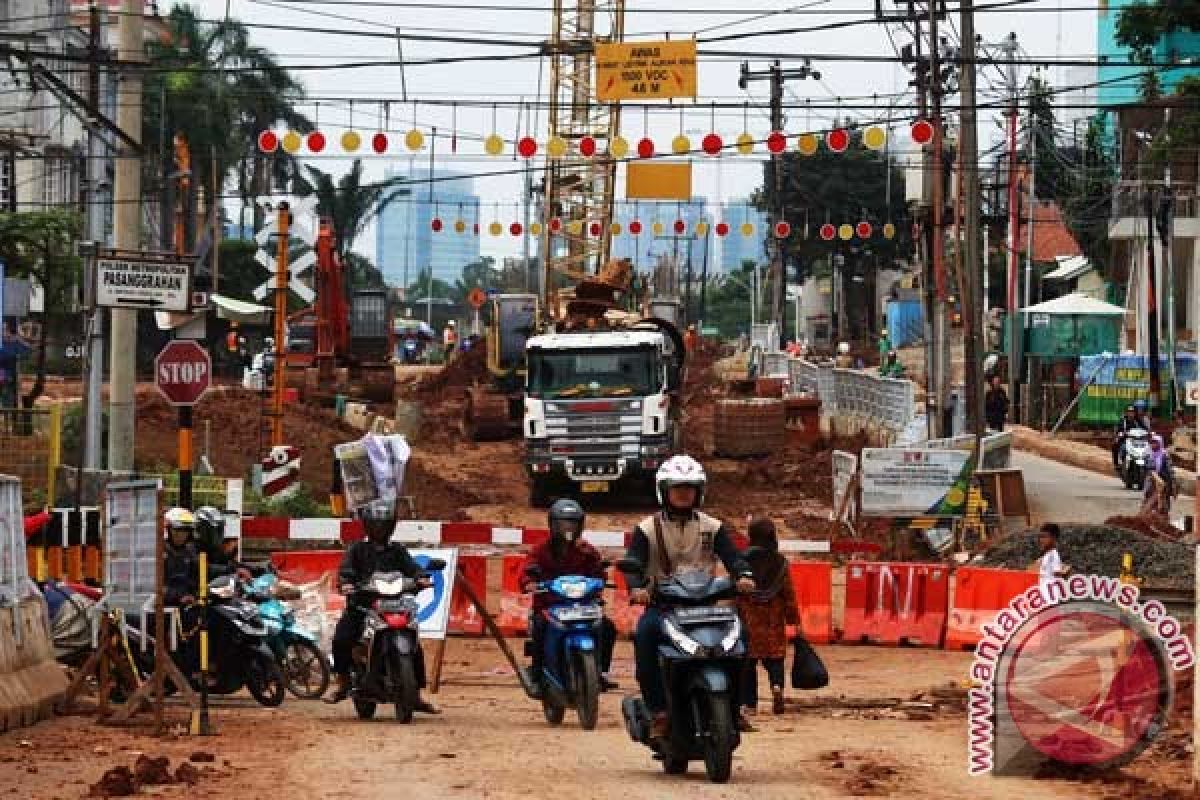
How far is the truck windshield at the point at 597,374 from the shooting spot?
37312 mm

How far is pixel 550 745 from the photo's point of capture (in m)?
13.6

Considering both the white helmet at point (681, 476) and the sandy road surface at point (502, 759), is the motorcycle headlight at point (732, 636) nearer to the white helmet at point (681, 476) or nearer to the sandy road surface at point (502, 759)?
the sandy road surface at point (502, 759)

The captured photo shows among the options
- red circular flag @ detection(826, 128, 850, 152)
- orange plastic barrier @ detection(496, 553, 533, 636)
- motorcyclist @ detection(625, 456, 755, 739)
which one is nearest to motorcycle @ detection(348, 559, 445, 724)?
motorcyclist @ detection(625, 456, 755, 739)

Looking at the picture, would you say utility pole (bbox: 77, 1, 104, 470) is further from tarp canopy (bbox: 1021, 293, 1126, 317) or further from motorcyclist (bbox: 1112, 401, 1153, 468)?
tarp canopy (bbox: 1021, 293, 1126, 317)

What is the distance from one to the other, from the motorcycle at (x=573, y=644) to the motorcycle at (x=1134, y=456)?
83.0 ft

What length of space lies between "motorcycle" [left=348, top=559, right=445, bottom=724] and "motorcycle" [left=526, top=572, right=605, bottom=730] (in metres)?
0.90

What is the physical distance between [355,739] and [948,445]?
21.2m

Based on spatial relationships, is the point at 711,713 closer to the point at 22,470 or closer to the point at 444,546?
the point at 444,546

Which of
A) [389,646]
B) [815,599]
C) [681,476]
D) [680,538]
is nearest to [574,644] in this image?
[389,646]

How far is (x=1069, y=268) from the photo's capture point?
82.2 m

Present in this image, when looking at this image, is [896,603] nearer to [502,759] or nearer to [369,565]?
[369,565]

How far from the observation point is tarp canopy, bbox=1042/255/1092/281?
79.6 m

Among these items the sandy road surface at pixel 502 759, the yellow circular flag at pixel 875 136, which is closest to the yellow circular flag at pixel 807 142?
the yellow circular flag at pixel 875 136

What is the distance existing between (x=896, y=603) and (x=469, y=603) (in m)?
4.30
